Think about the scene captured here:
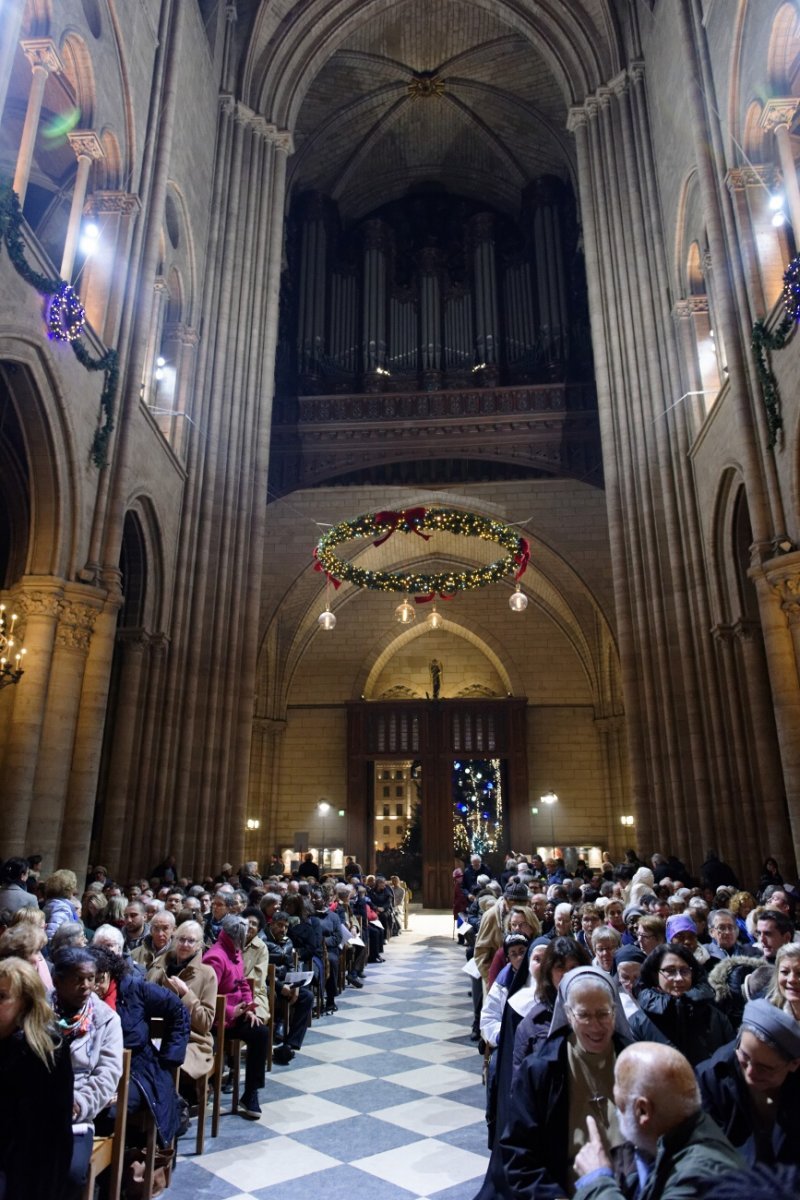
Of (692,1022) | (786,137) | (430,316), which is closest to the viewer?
(692,1022)

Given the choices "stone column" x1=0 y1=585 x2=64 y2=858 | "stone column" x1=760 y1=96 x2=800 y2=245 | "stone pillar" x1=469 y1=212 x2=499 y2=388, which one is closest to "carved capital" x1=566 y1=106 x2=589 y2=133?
"stone pillar" x1=469 y1=212 x2=499 y2=388

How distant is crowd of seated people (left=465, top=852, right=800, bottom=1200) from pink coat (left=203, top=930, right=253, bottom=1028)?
5.41 feet

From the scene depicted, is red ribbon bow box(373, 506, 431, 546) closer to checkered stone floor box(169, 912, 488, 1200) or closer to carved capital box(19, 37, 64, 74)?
checkered stone floor box(169, 912, 488, 1200)

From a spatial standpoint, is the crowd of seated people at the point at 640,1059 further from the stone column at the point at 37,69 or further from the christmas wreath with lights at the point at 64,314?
the stone column at the point at 37,69

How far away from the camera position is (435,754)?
859 inches

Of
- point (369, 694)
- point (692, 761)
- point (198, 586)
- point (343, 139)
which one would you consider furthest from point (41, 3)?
point (369, 694)

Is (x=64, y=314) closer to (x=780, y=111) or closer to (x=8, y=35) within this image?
(x=8, y=35)

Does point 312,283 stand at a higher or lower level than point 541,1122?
higher

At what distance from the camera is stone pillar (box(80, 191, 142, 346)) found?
987 centimetres

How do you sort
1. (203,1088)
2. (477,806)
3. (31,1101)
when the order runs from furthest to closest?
(477,806) → (203,1088) → (31,1101)

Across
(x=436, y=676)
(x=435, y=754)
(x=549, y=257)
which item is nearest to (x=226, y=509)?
(x=435, y=754)

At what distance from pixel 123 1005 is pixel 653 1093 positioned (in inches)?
107

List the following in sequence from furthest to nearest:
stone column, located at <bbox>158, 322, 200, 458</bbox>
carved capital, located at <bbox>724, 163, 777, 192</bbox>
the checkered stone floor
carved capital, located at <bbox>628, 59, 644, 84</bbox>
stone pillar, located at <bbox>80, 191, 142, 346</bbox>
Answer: carved capital, located at <bbox>628, 59, 644, 84</bbox> < stone column, located at <bbox>158, 322, 200, 458</bbox> < stone pillar, located at <bbox>80, 191, 142, 346</bbox> < carved capital, located at <bbox>724, 163, 777, 192</bbox> < the checkered stone floor

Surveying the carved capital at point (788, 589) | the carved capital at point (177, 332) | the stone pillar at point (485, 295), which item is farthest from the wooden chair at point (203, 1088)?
the stone pillar at point (485, 295)
